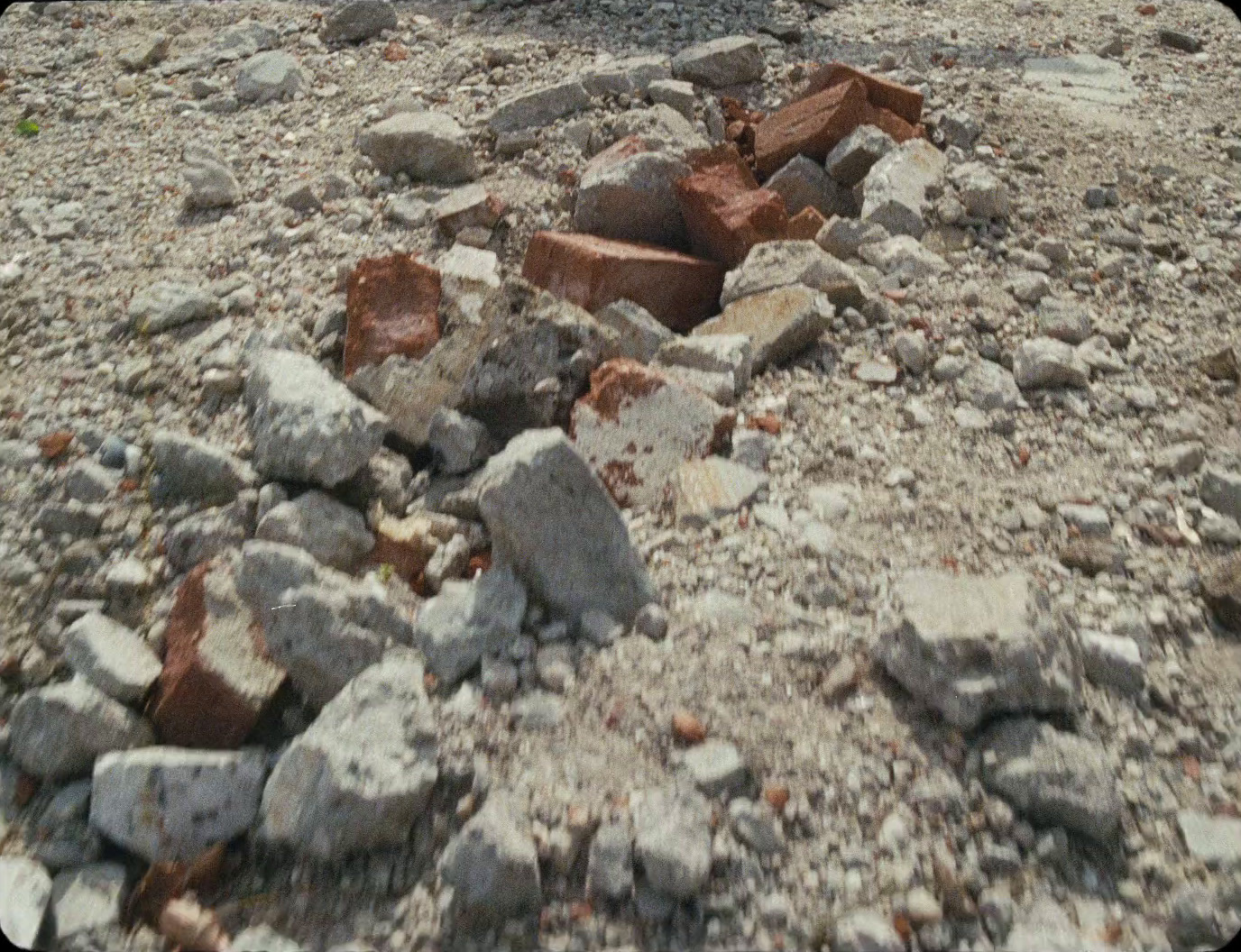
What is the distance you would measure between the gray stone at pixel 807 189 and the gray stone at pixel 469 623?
2.12 metres

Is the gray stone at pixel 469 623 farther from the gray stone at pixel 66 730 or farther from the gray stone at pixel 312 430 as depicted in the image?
the gray stone at pixel 66 730

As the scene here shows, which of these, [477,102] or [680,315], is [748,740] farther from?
[477,102]

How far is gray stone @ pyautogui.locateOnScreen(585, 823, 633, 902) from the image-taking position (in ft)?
4.80

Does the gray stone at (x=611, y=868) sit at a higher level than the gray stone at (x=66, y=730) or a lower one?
higher

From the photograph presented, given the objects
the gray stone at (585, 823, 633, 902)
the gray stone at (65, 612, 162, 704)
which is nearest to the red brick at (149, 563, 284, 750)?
the gray stone at (65, 612, 162, 704)

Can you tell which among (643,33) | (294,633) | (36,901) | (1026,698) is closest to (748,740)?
(1026,698)

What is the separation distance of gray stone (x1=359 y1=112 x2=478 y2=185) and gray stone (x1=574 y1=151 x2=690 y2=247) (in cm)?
53

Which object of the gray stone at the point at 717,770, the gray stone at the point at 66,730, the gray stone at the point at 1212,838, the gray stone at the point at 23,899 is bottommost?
the gray stone at the point at 23,899

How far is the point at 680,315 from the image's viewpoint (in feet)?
9.86

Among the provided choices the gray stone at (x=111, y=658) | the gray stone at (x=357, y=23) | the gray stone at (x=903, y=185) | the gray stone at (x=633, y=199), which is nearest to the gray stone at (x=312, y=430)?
the gray stone at (x=111, y=658)

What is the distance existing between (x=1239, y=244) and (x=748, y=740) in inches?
103

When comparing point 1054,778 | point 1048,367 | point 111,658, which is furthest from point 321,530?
point 1048,367

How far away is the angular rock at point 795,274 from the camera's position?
2729 millimetres

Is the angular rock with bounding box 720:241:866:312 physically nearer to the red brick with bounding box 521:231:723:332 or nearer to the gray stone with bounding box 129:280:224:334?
the red brick with bounding box 521:231:723:332
